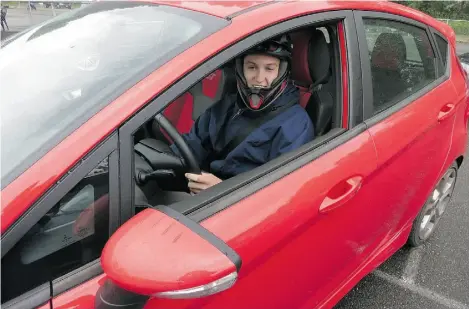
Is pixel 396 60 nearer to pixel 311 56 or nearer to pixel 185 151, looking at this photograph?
pixel 311 56

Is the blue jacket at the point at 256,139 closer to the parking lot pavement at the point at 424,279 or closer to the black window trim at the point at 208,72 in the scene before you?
the black window trim at the point at 208,72

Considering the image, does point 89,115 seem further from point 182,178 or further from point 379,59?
point 379,59

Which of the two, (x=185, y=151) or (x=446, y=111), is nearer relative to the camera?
(x=185, y=151)

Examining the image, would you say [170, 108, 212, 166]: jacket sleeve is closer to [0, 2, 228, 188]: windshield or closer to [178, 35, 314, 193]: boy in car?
[178, 35, 314, 193]: boy in car

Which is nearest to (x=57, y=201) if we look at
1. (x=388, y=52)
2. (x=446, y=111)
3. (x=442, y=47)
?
(x=388, y=52)

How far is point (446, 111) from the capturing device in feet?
7.17

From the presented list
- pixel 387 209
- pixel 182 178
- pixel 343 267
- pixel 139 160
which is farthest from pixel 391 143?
pixel 139 160

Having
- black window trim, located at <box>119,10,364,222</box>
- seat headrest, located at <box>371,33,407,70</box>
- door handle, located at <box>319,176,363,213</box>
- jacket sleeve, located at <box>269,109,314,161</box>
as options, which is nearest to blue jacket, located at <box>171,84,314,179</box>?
jacket sleeve, located at <box>269,109,314,161</box>

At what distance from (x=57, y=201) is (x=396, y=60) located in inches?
68.3

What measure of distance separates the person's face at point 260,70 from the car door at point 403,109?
15.0 inches

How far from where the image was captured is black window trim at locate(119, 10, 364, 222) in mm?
1099

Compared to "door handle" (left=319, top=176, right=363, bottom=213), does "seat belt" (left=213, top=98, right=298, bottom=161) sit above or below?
above

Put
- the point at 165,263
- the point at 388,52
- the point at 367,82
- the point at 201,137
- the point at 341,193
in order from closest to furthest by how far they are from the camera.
→ the point at 165,263, the point at 341,193, the point at 367,82, the point at 388,52, the point at 201,137

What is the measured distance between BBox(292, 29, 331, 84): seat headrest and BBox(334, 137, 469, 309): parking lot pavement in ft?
3.99
